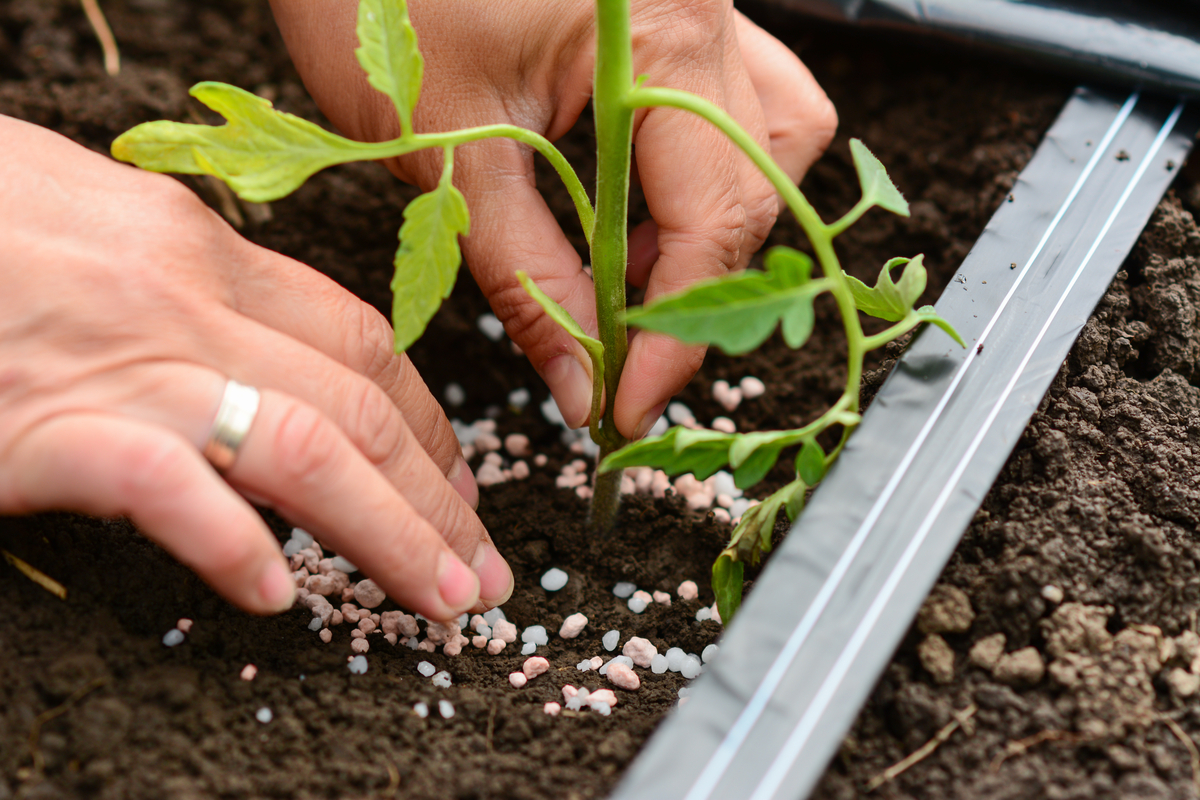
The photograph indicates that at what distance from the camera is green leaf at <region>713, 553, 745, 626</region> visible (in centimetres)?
82

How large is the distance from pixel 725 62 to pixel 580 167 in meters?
0.45

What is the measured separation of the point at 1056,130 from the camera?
1146 millimetres

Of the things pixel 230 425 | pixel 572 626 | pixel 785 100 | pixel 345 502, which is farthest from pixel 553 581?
pixel 785 100

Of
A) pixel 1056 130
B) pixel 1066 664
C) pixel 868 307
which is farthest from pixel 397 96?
pixel 1056 130

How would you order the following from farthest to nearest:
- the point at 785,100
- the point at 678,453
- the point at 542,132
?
the point at 785,100, the point at 542,132, the point at 678,453

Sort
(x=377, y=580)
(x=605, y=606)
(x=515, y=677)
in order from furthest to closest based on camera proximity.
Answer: (x=605, y=606) < (x=515, y=677) < (x=377, y=580)

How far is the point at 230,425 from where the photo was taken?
2.29ft

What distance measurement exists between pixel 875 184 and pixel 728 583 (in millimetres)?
402

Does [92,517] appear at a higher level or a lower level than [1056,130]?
lower

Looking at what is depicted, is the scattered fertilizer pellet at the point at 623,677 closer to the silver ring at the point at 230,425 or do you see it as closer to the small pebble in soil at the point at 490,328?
the silver ring at the point at 230,425

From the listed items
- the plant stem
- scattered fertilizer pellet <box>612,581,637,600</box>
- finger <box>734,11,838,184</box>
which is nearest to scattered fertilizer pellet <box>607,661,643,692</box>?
scattered fertilizer pellet <box>612,581,637,600</box>

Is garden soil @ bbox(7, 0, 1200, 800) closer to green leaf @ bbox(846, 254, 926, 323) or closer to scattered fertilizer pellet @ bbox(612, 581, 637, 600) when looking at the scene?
scattered fertilizer pellet @ bbox(612, 581, 637, 600)

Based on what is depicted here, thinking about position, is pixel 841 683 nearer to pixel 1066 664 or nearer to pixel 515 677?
pixel 1066 664

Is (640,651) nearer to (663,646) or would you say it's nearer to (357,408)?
(663,646)
